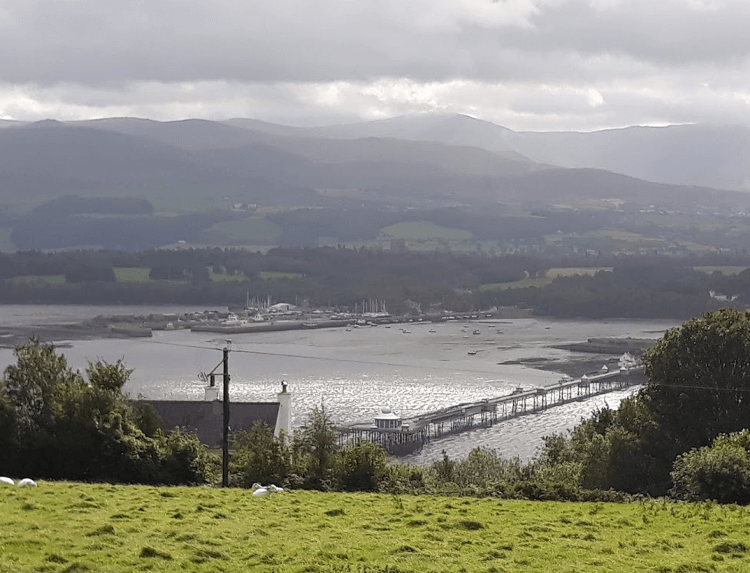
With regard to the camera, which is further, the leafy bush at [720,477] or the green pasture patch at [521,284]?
the green pasture patch at [521,284]

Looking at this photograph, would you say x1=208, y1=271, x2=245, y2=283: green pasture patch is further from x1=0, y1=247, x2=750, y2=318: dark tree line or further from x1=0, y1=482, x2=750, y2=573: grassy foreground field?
x1=0, y1=482, x2=750, y2=573: grassy foreground field

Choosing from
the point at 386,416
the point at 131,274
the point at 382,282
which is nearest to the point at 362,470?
the point at 386,416

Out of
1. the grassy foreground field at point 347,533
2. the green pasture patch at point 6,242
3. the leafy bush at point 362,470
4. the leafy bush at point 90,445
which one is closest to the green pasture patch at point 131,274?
the green pasture patch at point 6,242

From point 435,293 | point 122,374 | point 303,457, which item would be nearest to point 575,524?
point 303,457

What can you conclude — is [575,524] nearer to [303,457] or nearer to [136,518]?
[136,518]

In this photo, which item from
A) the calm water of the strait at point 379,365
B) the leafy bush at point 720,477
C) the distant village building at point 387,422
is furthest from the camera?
the calm water of the strait at point 379,365

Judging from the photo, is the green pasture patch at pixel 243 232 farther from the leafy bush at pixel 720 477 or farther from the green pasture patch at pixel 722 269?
the leafy bush at pixel 720 477
